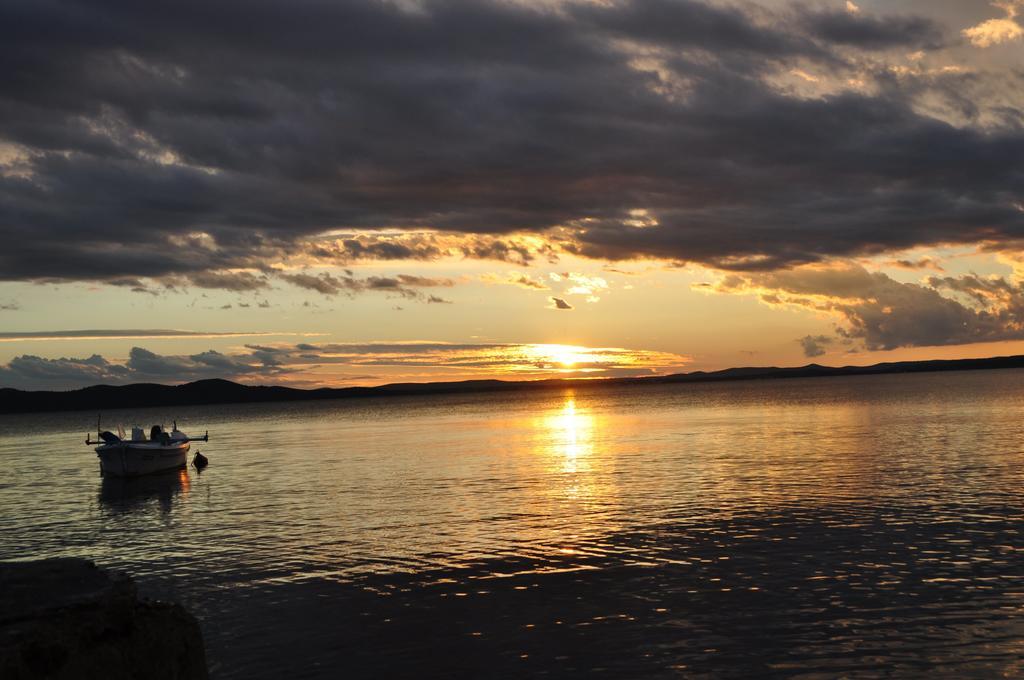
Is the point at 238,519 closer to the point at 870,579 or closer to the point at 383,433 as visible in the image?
the point at 870,579

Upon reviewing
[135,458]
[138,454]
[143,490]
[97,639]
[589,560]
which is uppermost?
[97,639]

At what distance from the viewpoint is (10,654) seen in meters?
11.6

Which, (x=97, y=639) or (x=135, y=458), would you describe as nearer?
(x=97, y=639)

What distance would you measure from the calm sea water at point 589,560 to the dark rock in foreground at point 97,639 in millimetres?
4529

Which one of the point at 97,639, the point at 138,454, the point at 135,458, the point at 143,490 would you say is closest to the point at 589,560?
the point at 97,639

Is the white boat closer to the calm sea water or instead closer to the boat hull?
the boat hull

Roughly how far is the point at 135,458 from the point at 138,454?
46cm

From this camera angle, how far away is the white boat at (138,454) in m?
65.0

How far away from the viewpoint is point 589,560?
2723 cm

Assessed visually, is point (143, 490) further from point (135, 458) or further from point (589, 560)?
point (589, 560)

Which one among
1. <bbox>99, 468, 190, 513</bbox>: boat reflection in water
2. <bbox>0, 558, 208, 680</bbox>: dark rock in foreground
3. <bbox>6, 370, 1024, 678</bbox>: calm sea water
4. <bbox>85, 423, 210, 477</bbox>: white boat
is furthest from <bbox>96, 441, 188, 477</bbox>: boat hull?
<bbox>0, 558, 208, 680</bbox>: dark rock in foreground

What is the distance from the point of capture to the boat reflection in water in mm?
50000

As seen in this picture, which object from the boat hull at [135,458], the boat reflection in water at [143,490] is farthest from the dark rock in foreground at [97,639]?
the boat hull at [135,458]

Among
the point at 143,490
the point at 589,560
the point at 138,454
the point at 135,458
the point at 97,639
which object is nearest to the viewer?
the point at 97,639
